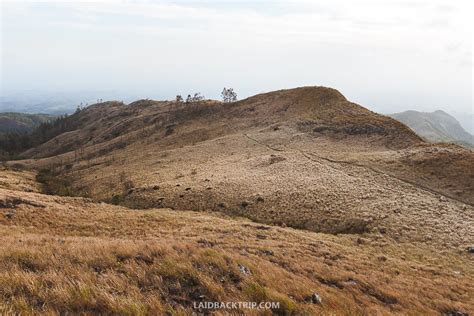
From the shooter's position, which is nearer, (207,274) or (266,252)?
(207,274)

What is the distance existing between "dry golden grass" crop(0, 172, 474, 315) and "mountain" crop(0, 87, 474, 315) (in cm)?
7

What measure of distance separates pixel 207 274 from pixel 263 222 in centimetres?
2507

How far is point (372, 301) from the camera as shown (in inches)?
520

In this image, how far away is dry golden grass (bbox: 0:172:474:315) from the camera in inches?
313

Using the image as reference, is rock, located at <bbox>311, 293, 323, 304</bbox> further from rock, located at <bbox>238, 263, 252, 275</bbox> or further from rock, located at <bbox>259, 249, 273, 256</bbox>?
rock, located at <bbox>259, 249, 273, 256</bbox>

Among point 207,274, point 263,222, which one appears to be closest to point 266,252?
point 207,274

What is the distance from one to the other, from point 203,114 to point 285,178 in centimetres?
6323

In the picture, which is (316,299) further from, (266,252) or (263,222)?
(263,222)

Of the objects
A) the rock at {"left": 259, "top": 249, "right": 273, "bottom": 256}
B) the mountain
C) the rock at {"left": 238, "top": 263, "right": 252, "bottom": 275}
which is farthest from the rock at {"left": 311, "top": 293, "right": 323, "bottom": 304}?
the rock at {"left": 259, "top": 249, "right": 273, "bottom": 256}

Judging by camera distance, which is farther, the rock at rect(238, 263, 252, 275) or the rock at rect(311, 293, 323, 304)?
the rock at rect(238, 263, 252, 275)

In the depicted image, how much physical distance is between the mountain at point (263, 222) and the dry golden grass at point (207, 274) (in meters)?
0.07

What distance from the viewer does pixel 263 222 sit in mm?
35000

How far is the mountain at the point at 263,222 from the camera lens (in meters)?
9.53

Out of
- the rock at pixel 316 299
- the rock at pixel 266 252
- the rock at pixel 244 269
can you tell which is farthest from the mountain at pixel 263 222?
the rock at pixel 266 252
